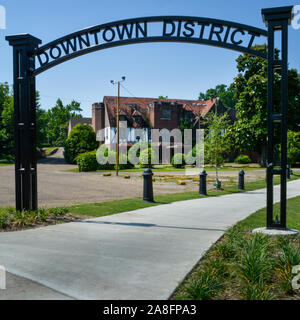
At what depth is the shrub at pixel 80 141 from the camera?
153 ft

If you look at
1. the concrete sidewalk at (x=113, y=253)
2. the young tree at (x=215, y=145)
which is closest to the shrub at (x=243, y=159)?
the young tree at (x=215, y=145)

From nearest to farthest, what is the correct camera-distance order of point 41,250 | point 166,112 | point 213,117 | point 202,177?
point 41,250
point 202,177
point 213,117
point 166,112

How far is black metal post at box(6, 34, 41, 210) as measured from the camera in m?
7.34

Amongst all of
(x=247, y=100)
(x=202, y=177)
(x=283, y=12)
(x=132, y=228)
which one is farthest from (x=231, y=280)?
(x=247, y=100)

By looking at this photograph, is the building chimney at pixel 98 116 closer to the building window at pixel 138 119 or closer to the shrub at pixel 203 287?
the building window at pixel 138 119

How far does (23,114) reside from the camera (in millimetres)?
7348

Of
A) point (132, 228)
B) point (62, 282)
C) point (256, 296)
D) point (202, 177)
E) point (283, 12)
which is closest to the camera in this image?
point (256, 296)

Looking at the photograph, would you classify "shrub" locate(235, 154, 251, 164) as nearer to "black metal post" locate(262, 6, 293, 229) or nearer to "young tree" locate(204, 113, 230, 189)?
"young tree" locate(204, 113, 230, 189)

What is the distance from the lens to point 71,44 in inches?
286

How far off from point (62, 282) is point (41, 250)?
4.66 feet

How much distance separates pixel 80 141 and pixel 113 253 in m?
43.4

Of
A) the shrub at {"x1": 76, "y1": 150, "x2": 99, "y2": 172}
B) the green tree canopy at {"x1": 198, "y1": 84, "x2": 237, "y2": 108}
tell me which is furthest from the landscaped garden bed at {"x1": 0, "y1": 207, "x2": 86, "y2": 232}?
the green tree canopy at {"x1": 198, "y1": 84, "x2": 237, "y2": 108}

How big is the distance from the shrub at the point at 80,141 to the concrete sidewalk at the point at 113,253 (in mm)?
39819

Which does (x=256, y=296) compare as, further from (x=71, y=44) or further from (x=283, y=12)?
(x=71, y=44)
